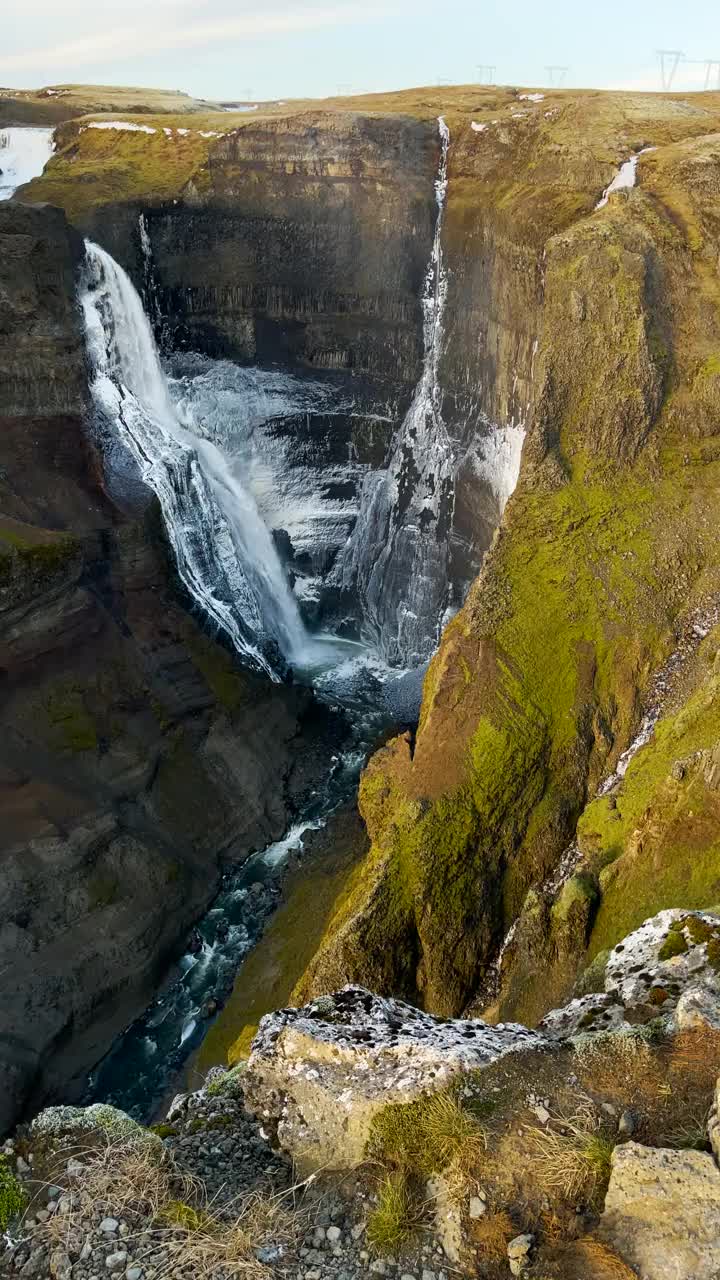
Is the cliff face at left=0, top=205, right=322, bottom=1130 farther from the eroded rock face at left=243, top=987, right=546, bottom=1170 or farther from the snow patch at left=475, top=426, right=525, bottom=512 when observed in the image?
the eroded rock face at left=243, top=987, right=546, bottom=1170

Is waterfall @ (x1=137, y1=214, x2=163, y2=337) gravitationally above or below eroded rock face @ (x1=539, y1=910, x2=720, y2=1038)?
above

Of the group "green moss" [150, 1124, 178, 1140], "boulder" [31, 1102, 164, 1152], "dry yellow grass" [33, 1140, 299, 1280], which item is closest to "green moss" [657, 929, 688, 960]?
"dry yellow grass" [33, 1140, 299, 1280]

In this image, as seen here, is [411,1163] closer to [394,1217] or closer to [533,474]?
[394,1217]

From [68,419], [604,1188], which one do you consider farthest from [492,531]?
[604,1188]

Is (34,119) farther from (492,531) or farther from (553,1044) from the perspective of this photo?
(553,1044)

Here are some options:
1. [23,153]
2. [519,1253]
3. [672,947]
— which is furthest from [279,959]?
[23,153]

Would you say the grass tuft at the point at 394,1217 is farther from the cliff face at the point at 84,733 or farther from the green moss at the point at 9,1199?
the cliff face at the point at 84,733
